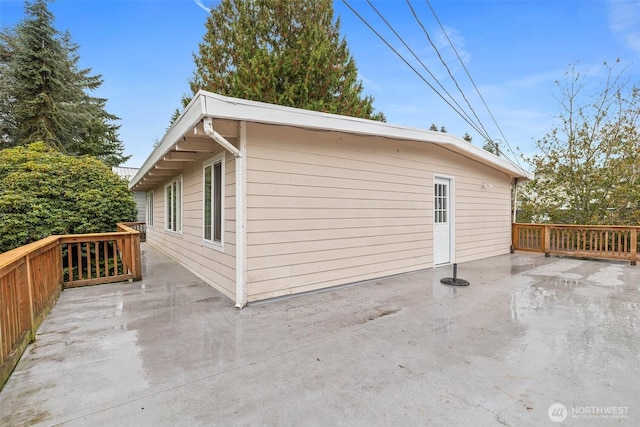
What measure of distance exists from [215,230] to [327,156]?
82.2 inches

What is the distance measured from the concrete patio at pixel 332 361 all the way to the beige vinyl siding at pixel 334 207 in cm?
61

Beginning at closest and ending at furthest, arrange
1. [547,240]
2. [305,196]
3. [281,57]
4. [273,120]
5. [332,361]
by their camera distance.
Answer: [332,361]
[273,120]
[305,196]
[547,240]
[281,57]

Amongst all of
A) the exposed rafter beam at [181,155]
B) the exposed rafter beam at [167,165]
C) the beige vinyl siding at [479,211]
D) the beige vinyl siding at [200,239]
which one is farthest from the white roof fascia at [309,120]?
the exposed rafter beam at [167,165]

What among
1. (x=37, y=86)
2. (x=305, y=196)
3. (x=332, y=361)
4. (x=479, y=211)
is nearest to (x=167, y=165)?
(x=305, y=196)

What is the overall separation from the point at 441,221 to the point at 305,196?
3693 mm

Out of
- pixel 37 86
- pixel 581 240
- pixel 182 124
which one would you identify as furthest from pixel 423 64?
pixel 37 86

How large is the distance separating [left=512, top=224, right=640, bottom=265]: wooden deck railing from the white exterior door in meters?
3.53

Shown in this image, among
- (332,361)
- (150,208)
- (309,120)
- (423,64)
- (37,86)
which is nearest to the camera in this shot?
(332,361)

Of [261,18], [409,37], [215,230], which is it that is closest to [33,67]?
[261,18]

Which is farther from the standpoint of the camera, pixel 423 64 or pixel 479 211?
pixel 479 211

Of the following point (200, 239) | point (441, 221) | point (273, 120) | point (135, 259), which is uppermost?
point (273, 120)

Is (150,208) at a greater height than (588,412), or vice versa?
(150,208)

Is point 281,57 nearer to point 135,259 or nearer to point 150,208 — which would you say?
point 150,208

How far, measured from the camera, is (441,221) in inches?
255
